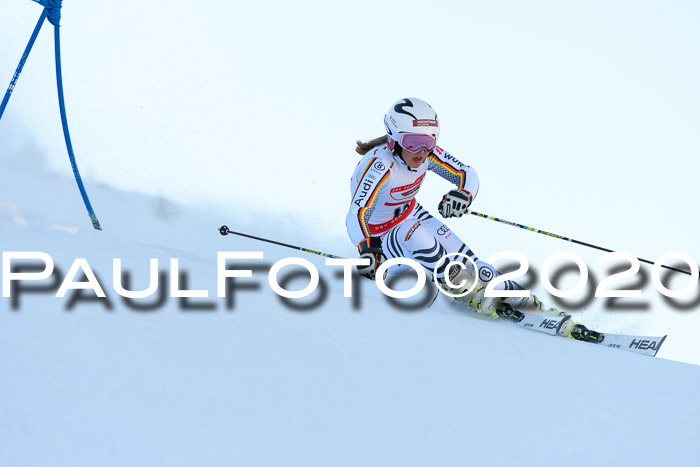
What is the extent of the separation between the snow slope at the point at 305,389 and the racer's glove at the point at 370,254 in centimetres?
105

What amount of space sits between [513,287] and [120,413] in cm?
340

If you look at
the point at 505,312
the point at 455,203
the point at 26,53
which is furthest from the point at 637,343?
the point at 26,53

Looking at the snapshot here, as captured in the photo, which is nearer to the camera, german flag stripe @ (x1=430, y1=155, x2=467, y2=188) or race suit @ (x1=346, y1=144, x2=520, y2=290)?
race suit @ (x1=346, y1=144, x2=520, y2=290)

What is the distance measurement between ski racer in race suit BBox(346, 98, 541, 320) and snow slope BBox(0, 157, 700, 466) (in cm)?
141

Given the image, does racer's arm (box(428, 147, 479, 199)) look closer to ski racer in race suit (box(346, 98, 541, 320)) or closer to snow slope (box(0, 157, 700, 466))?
ski racer in race suit (box(346, 98, 541, 320))

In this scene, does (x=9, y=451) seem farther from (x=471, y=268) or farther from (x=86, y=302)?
(x=471, y=268)

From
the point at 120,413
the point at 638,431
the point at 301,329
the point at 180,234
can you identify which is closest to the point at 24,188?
the point at 180,234

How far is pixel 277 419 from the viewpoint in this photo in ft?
6.86

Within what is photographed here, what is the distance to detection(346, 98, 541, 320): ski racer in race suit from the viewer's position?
15.3 ft

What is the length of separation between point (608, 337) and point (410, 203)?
1597 mm

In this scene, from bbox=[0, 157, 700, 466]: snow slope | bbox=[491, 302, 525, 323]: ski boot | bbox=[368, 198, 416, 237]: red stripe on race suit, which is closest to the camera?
bbox=[0, 157, 700, 466]: snow slope

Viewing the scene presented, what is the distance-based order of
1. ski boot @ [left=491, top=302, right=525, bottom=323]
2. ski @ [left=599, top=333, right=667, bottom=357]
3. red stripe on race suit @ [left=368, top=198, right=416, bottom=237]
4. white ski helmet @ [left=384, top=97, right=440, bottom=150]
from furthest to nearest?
red stripe on race suit @ [left=368, top=198, right=416, bottom=237] < ski boot @ [left=491, top=302, right=525, bottom=323] < white ski helmet @ [left=384, top=97, right=440, bottom=150] < ski @ [left=599, top=333, right=667, bottom=357]

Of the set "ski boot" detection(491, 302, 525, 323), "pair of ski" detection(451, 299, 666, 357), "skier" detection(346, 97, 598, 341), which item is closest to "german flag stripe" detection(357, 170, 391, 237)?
"skier" detection(346, 97, 598, 341)

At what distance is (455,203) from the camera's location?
4.93 m
